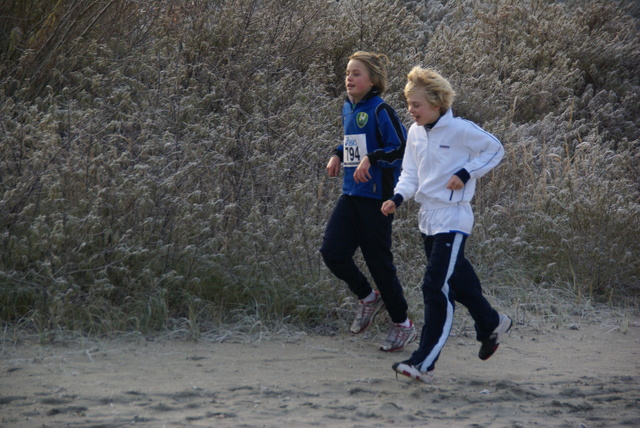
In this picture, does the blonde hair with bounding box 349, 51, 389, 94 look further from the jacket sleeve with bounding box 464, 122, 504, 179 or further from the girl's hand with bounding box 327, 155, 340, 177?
the jacket sleeve with bounding box 464, 122, 504, 179

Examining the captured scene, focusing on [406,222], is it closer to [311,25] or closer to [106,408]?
[106,408]

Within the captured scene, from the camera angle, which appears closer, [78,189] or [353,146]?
[353,146]

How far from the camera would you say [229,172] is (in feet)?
22.0

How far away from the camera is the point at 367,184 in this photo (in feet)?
16.5

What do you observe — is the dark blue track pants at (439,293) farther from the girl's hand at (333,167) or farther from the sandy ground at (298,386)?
the girl's hand at (333,167)

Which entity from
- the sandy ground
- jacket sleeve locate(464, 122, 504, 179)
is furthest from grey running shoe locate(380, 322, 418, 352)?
jacket sleeve locate(464, 122, 504, 179)

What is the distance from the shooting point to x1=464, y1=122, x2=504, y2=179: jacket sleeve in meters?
4.51

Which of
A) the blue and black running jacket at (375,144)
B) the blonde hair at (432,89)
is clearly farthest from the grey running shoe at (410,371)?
the blonde hair at (432,89)

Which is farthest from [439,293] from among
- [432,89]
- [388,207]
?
[432,89]

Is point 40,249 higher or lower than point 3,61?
lower

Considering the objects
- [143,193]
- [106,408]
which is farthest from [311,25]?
[106,408]

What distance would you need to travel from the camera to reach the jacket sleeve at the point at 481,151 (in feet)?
14.8

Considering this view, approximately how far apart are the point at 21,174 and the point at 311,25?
506 centimetres

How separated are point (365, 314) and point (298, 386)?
3.29ft
